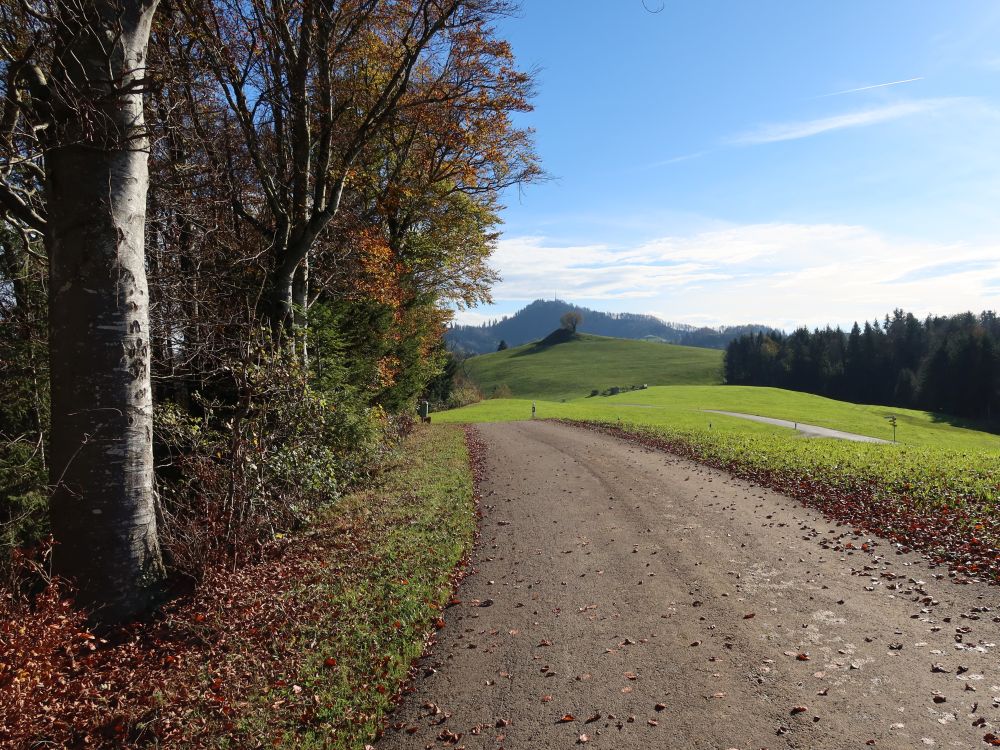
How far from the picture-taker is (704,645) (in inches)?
233

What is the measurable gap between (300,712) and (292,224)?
979 cm

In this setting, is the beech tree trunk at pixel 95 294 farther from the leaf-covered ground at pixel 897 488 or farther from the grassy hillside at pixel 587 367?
the grassy hillside at pixel 587 367

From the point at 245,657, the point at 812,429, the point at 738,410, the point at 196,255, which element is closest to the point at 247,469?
the point at 245,657

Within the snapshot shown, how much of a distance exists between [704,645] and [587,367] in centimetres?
11227

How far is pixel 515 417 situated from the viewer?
37594mm

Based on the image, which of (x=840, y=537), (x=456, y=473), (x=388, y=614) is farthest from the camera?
(x=456, y=473)

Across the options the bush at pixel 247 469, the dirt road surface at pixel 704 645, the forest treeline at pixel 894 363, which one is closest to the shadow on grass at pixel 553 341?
the forest treeline at pixel 894 363

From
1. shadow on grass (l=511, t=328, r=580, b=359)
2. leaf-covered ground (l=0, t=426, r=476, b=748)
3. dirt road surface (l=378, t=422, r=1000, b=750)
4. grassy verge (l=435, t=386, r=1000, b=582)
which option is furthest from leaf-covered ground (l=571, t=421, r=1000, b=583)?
shadow on grass (l=511, t=328, r=580, b=359)

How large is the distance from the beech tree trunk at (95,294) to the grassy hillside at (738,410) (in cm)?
2421

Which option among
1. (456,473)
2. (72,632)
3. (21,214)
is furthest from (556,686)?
(456,473)

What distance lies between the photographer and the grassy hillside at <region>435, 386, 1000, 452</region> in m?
36.7

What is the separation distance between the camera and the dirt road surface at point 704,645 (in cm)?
461

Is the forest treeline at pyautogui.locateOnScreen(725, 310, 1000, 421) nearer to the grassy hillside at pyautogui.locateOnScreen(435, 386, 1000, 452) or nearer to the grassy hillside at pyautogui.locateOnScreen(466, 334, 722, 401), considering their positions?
the grassy hillside at pyautogui.locateOnScreen(466, 334, 722, 401)

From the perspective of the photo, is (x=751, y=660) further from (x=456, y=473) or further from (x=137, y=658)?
(x=456, y=473)
